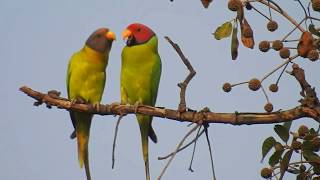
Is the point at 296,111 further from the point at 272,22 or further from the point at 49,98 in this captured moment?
the point at 49,98

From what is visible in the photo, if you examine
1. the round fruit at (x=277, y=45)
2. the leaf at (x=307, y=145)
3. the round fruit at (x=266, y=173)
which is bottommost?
the round fruit at (x=266, y=173)

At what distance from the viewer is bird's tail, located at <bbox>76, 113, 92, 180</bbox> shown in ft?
15.2

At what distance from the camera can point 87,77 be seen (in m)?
4.62

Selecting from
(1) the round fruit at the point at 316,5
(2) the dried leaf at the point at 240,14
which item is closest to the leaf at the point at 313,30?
(1) the round fruit at the point at 316,5

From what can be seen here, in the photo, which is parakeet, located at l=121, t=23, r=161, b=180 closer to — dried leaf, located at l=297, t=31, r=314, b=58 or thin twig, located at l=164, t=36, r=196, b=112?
thin twig, located at l=164, t=36, r=196, b=112

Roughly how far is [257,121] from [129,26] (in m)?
2.79

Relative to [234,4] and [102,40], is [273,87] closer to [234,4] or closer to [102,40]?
[234,4]

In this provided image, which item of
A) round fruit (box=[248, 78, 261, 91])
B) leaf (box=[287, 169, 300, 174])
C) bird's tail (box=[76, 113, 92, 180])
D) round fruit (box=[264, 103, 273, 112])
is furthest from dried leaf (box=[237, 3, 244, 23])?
bird's tail (box=[76, 113, 92, 180])

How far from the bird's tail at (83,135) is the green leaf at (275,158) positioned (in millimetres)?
2609

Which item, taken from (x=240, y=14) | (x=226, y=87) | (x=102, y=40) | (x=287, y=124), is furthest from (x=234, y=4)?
(x=102, y=40)

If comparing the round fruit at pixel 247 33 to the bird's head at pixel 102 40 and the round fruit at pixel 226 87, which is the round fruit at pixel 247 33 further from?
the bird's head at pixel 102 40

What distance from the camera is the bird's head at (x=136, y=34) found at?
4695 millimetres

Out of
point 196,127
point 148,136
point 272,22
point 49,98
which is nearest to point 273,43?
point 272,22

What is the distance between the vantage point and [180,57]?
7.34 feet
